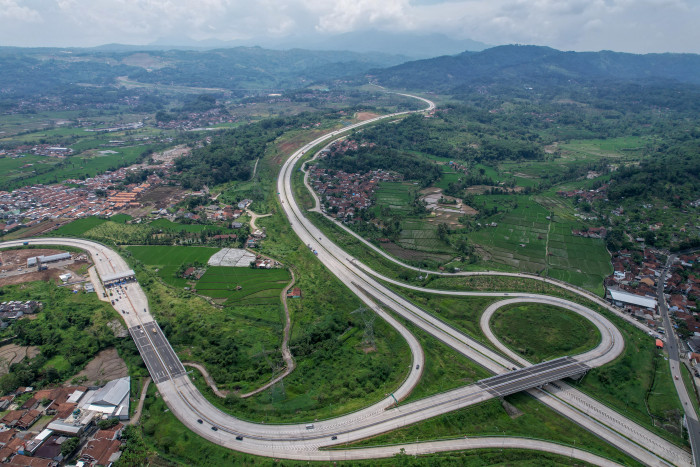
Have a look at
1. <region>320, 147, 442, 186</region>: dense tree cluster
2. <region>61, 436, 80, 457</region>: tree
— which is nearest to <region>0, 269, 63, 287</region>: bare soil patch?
<region>61, 436, 80, 457</region>: tree

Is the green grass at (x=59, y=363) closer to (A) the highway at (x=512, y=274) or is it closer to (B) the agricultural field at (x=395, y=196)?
(A) the highway at (x=512, y=274)

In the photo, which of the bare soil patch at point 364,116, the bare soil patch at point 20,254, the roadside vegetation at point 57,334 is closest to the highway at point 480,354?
the roadside vegetation at point 57,334

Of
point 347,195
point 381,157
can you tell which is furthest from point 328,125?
point 347,195

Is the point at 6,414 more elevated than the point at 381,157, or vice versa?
the point at 381,157

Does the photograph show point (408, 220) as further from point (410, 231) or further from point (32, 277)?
point (32, 277)

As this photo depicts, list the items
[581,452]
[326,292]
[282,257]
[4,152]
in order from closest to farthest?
[581,452], [326,292], [282,257], [4,152]

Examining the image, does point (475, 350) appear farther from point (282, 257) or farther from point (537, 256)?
point (282, 257)

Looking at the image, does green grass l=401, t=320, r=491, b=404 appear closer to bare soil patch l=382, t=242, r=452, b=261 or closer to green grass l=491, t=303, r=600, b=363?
green grass l=491, t=303, r=600, b=363
